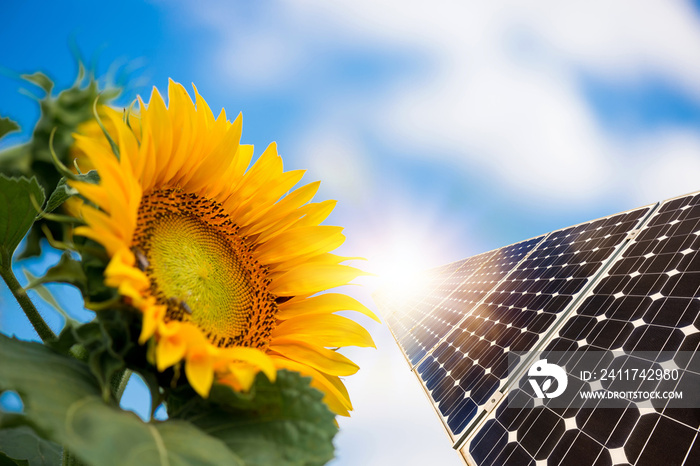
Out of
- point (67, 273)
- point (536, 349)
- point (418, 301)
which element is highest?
point (67, 273)

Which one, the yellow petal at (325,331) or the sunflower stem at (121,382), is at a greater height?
the sunflower stem at (121,382)

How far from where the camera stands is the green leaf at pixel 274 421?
527mm

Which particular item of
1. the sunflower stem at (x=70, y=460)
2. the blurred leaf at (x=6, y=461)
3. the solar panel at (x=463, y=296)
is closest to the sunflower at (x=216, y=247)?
the sunflower stem at (x=70, y=460)

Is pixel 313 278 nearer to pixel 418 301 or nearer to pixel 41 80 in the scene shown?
pixel 41 80

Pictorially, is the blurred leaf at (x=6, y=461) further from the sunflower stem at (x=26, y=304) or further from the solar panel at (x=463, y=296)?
the solar panel at (x=463, y=296)

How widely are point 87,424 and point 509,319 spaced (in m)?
7.15

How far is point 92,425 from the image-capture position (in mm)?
429

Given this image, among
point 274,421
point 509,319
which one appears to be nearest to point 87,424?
point 274,421

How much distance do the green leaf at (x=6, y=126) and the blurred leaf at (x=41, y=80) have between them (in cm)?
26

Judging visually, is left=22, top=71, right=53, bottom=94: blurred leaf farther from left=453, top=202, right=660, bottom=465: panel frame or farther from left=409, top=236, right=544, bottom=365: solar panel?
left=409, top=236, right=544, bottom=365: solar panel

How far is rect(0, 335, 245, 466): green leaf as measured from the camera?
40 cm

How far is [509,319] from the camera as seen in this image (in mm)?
6891

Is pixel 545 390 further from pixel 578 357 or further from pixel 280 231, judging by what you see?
pixel 280 231

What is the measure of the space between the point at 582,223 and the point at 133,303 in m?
10.0
